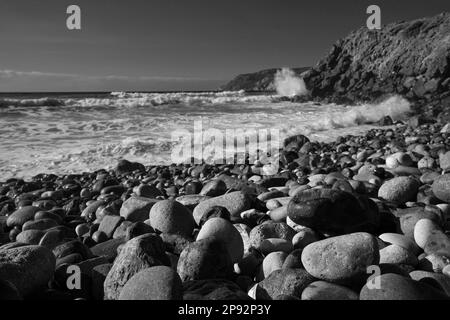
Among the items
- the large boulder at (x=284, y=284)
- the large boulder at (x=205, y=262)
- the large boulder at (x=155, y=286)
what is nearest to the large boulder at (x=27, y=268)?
the large boulder at (x=155, y=286)

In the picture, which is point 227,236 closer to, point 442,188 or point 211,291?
point 211,291

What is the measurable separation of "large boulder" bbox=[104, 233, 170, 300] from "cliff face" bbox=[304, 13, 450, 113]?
23.3 meters

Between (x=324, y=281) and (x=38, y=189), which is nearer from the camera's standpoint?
(x=324, y=281)

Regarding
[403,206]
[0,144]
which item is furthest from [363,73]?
[403,206]

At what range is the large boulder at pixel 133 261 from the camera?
6.54 ft

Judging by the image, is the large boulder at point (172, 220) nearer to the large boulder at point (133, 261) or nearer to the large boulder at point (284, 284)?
the large boulder at point (133, 261)

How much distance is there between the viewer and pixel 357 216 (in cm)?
260

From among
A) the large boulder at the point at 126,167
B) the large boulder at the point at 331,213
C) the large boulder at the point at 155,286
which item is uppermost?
the large boulder at the point at 331,213

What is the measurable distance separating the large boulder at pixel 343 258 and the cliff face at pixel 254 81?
9034cm

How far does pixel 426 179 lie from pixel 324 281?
2413mm

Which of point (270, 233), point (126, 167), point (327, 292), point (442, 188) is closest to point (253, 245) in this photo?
point (270, 233)

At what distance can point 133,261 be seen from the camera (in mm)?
2043

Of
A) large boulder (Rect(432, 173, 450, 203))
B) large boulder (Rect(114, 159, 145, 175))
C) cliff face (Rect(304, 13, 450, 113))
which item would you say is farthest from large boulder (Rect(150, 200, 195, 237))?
cliff face (Rect(304, 13, 450, 113))
